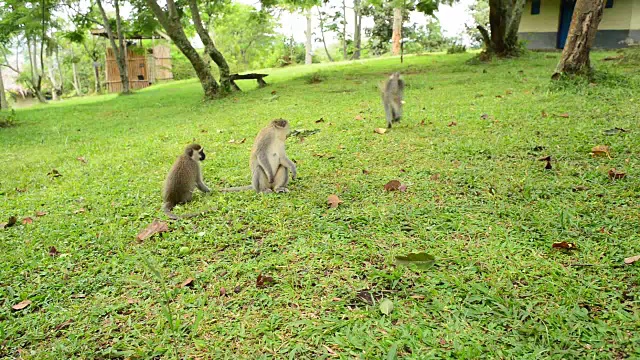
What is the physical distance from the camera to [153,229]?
4.11 meters

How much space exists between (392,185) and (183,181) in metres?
2.30

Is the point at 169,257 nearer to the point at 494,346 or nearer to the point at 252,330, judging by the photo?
the point at 252,330

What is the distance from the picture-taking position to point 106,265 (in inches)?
141

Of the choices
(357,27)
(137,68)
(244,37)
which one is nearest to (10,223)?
(137,68)

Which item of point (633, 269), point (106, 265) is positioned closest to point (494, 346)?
point (633, 269)

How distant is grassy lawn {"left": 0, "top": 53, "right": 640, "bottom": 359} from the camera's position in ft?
8.38

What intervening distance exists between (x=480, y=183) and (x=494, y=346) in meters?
2.52

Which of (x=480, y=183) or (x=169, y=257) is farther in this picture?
(x=480, y=183)

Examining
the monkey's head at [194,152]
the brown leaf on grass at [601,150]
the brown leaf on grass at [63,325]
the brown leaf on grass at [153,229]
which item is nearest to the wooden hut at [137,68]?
the monkey's head at [194,152]

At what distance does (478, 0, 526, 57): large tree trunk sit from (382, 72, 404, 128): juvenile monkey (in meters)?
10.5

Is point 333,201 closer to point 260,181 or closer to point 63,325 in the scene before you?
point 260,181

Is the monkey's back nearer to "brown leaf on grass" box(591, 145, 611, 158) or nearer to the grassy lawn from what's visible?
the grassy lawn

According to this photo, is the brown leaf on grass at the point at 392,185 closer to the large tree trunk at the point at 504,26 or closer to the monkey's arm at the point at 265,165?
the monkey's arm at the point at 265,165

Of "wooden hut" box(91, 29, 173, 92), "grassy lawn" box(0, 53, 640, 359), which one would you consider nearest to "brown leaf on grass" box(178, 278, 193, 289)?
"grassy lawn" box(0, 53, 640, 359)
